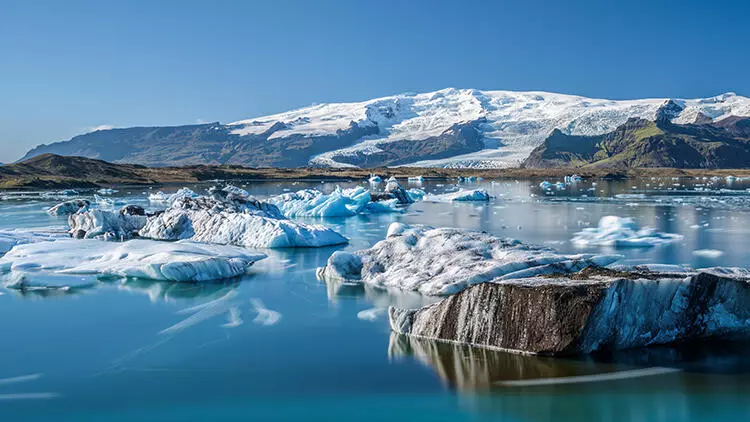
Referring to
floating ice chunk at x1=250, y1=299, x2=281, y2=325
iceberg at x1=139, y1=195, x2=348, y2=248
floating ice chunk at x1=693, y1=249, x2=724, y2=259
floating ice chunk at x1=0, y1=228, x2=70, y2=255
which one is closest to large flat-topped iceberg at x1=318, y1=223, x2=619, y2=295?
floating ice chunk at x1=250, y1=299, x2=281, y2=325

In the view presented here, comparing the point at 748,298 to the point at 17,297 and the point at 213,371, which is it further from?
the point at 17,297

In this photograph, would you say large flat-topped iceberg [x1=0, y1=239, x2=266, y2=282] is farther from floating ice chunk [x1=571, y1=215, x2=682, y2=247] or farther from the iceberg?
floating ice chunk [x1=571, y1=215, x2=682, y2=247]

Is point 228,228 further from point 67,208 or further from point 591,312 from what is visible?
point 67,208

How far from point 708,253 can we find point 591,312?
10.9 meters

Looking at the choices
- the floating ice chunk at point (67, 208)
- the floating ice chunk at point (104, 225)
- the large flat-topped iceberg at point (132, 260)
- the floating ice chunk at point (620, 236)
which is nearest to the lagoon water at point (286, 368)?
the large flat-topped iceberg at point (132, 260)

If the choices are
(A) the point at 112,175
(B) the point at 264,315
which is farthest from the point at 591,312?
(A) the point at 112,175

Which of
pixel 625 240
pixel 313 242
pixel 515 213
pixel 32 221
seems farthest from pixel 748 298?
pixel 32 221

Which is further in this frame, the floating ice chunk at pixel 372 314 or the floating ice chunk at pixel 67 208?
the floating ice chunk at pixel 67 208

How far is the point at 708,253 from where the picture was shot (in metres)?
16.7

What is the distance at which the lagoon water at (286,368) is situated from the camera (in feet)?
22.0

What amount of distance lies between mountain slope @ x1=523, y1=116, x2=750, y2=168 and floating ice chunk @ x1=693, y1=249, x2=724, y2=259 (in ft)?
383

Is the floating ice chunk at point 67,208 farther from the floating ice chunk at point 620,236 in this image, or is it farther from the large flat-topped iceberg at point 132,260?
the floating ice chunk at point 620,236

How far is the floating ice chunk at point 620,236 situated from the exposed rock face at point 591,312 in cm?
963

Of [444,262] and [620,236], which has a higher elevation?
[444,262]
